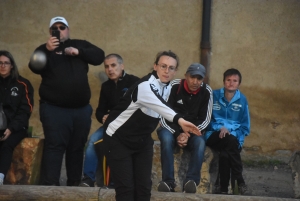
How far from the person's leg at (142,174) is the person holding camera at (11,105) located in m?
1.94

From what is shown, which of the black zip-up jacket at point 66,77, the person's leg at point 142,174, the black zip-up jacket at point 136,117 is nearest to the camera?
the black zip-up jacket at point 136,117

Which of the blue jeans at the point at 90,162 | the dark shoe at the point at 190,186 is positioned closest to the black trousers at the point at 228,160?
the dark shoe at the point at 190,186

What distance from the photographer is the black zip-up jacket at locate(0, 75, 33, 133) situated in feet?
26.5

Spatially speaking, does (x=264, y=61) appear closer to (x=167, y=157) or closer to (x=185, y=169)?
(x=185, y=169)

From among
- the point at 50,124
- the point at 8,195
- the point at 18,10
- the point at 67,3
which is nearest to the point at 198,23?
the point at 67,3

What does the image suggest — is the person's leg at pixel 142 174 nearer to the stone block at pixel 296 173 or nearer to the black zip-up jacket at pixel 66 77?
the black zip-up jacket at pixel 66 77

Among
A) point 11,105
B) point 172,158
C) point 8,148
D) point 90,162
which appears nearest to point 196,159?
point 172,158

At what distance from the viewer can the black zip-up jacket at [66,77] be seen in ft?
25.6

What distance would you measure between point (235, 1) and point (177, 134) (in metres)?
3.29

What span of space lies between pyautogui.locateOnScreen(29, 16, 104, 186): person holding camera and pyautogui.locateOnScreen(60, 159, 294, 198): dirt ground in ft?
2.43

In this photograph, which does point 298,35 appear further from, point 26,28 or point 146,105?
point 146,105

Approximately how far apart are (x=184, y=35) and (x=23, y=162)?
353 centimetres

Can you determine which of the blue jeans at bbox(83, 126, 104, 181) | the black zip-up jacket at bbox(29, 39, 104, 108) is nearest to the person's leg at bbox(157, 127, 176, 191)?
the blue jeans at bbox(83, 126, 104, 181)

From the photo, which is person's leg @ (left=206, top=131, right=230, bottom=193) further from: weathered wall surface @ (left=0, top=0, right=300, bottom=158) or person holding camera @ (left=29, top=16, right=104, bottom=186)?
weathered wall surface @ (left=0, top=0, right=300, bottom=158)
